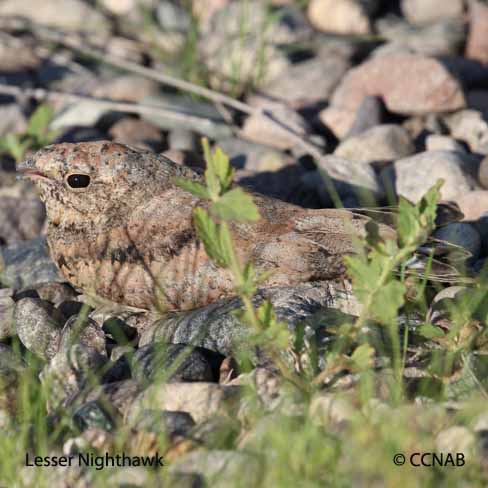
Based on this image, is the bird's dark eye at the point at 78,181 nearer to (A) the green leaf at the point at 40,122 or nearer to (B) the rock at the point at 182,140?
(B) the rock at the point at 182,140

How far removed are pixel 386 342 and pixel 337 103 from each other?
10.4 feet

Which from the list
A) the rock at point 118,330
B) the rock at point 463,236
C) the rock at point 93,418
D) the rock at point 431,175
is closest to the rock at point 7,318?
the rock at point 118,330

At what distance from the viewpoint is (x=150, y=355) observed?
348 cm

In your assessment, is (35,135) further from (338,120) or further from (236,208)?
(236,208)

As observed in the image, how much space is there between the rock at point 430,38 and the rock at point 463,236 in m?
2.59

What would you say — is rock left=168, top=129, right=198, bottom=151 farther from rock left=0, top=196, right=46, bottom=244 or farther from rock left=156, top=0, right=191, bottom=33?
rock left=156, top=0, right=191, bottom=33

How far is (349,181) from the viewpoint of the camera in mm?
5102

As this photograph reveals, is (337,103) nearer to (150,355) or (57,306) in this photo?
(57,306)

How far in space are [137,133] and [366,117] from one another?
64.4 inches

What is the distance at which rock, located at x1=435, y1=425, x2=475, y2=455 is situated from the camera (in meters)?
2.71

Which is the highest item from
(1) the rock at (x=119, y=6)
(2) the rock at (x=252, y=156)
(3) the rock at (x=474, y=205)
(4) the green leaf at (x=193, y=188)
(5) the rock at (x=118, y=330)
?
(1) the rock at (x=119, y=6)

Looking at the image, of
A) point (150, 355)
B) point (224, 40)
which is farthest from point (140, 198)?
point (224, 40)

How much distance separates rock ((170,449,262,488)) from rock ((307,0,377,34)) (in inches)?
205

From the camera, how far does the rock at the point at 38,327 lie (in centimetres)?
386
